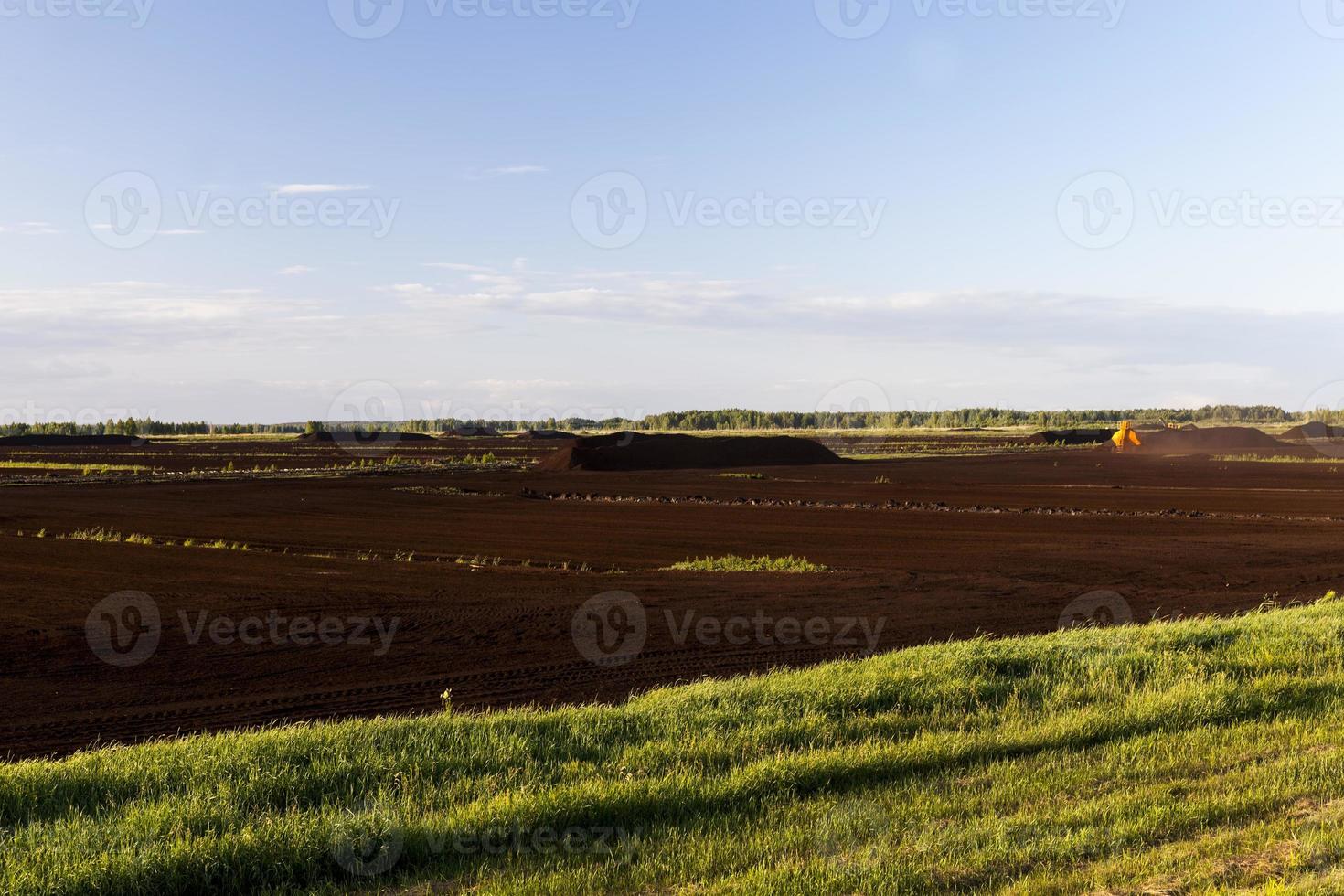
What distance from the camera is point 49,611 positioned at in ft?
56.2

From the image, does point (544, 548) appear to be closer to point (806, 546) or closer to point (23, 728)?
point (806, 546)

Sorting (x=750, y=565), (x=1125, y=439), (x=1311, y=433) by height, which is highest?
(x=1311, y=433)

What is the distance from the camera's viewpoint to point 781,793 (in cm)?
695

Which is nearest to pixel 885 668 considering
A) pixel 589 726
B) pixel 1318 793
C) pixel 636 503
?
pixel 589 726

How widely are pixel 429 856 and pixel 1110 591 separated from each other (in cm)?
1677

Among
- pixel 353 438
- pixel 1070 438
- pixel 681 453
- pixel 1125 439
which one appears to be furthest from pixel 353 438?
pixel 1125 439

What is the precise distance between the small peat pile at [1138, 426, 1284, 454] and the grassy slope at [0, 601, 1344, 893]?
306 feet

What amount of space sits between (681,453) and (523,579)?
2202 inches

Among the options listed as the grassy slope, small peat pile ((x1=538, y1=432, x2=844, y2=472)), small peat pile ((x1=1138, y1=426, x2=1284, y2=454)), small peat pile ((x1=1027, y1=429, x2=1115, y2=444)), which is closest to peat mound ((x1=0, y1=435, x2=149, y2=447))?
small peat pile ((x1=538, y1=432, x2=844, y2=472))

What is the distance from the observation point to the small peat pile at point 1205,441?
9775cm

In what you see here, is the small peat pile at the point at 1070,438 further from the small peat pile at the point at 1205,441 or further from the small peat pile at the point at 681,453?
the small peat pile at the point at 681,453

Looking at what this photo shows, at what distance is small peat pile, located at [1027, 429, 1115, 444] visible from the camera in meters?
122

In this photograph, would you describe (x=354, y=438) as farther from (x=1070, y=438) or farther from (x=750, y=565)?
(x=750, y=565)

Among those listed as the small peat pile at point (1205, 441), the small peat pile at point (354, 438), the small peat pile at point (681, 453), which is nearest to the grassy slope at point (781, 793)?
Answer: the small peat pile at point (681, 453)
